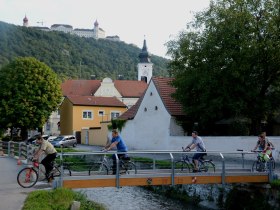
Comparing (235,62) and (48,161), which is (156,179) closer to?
(48,161)

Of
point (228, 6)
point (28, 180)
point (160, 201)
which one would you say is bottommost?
point (160, 201)

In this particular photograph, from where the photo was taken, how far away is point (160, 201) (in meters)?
22.5

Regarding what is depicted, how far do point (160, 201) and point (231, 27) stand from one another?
44.3ft

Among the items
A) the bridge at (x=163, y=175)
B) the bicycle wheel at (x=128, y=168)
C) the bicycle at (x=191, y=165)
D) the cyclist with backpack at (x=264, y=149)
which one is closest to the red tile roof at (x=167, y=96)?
the bridge at (x=163, y=175)

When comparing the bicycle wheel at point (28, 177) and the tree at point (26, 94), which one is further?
the tree at point (26, 94)

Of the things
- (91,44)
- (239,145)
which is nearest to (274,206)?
(239,145)

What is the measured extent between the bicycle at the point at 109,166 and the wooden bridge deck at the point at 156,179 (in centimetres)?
38

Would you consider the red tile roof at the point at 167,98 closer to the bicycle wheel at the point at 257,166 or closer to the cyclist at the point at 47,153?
the bicycle wheel at the point at 257,166

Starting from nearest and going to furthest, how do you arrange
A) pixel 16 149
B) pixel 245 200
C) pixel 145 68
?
pixel 245 200 < pixel 16 149 < pixel 145 68

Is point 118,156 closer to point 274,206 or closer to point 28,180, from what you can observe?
point 28,180

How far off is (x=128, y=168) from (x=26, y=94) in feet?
147

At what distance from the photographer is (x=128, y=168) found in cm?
1741

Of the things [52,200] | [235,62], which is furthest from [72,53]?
[52,200]

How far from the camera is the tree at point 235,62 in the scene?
30406 millimetres
